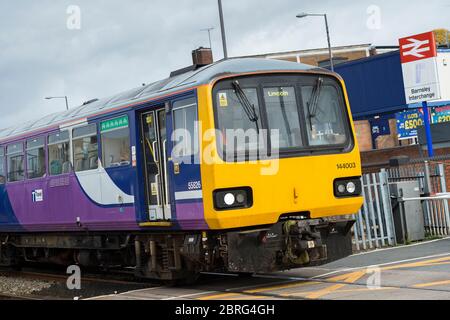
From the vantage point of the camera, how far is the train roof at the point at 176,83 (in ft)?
32.6

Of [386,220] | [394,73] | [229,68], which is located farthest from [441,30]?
[229,68]

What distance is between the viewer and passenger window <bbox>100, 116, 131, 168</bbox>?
11.3 m

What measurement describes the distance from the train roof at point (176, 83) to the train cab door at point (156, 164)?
364 millimetres

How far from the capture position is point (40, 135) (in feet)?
46.1

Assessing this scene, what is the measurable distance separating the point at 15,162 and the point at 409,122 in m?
20.0

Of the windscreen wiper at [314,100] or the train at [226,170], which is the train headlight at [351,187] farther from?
the windscreen wiper at [314,100]

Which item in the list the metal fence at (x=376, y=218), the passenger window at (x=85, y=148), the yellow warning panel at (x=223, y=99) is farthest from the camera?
the metal fence at (x=376, y=218)

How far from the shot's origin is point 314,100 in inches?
409

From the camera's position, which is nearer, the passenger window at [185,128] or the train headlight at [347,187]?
the passenger window at [185,128]

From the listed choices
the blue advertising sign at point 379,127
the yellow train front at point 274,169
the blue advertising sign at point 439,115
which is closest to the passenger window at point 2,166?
the yellow train front at point 274,169

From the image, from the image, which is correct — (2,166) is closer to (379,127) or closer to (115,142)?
(115,142)

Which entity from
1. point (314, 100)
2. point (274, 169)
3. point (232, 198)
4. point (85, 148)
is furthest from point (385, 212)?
point (85, 148)

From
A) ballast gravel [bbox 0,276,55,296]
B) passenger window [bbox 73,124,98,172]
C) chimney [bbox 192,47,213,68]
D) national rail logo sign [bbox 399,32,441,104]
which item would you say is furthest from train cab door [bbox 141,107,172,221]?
national rail logo sign [bbox 399,32,441,104]
